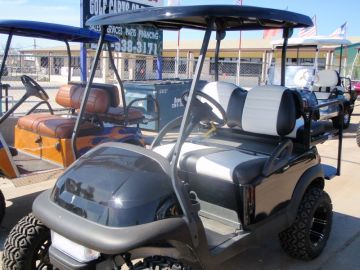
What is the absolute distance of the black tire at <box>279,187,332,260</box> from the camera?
3.10 metres

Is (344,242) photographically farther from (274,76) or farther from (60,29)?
(274,76)

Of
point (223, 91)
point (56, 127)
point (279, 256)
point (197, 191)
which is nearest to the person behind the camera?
point (197, 191)

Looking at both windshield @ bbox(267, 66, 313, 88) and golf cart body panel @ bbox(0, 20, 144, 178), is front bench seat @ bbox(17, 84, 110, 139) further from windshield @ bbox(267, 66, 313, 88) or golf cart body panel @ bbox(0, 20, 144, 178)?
windshield @ bbox(267, 66, 313, 88)

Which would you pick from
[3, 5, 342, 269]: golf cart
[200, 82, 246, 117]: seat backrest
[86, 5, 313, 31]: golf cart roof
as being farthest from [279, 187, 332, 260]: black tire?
[86, 5, 313, 31]: golf cart roof

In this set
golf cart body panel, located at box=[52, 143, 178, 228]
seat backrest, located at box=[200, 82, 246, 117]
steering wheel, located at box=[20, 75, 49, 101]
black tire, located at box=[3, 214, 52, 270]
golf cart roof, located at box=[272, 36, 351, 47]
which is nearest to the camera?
golf cart body panel, located at box=[52, 143, 178, 228]

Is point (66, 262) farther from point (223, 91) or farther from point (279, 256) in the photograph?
point (223, 91)

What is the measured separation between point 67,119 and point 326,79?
22.8ft

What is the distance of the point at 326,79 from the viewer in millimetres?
9422

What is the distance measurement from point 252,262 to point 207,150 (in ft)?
3.16

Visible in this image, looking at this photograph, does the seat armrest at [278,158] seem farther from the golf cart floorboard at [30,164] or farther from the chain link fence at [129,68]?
the chain link fence at [129,68]

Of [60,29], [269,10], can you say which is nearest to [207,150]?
[269,10]

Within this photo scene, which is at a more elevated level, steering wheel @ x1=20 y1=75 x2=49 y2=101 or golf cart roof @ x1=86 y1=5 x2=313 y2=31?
golf cart roof @ x1=86 y1=5 x2=313 y2=31

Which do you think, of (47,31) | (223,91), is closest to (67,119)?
(47,31)

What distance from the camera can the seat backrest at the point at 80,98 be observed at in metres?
4.45
